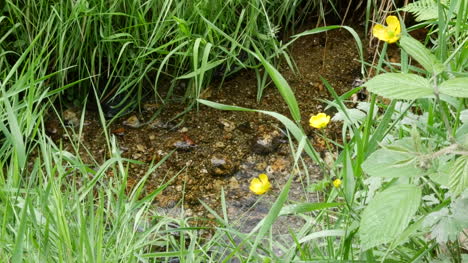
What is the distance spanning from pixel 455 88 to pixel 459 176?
13cm

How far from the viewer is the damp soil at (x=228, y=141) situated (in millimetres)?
2256

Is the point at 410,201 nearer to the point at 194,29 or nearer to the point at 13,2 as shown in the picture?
the point at 194,29

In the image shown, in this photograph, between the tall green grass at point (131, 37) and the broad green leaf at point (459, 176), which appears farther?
the tall green grass at point (131, 37)

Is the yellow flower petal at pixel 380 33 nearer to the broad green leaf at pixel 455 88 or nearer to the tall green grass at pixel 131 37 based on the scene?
the broad green leaf at pixel 455 88

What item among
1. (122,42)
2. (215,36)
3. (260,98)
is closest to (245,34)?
(215,36)

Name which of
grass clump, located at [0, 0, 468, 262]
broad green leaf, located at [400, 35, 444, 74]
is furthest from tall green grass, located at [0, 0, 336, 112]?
broad green leaf, located at [400, 35, 444, 74]

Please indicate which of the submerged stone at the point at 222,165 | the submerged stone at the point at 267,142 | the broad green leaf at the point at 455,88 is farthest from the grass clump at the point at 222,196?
the submerged stone at the point at 222,165

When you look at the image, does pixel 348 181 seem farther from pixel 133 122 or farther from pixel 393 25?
pixel 133 122

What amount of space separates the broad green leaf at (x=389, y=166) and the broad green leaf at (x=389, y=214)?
0.02 metres

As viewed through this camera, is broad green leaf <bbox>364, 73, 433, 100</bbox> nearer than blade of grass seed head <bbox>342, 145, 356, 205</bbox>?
Yes

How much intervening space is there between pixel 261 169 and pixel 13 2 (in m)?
1.11

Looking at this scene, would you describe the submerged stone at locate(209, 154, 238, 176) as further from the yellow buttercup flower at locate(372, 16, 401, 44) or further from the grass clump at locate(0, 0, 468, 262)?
the yellow buttercup flower at locate(372, 16, 401, 44)

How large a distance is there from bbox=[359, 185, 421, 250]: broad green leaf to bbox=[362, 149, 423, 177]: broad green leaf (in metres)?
0.02

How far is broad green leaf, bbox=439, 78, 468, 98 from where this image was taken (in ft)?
3.05
